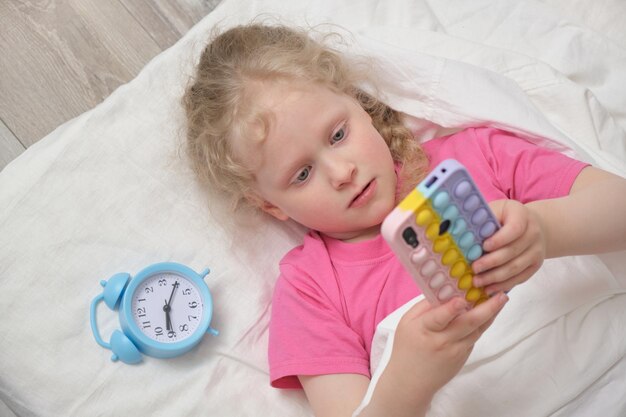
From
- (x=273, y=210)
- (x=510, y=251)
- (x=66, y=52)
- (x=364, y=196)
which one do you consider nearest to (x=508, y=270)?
(x=510, y=251)

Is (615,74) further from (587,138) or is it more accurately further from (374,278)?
(374,278)

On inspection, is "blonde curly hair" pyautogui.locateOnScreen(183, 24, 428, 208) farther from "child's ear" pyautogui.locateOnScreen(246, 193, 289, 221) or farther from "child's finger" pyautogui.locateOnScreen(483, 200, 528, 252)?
"child's finger" pyautogui.locateOnScreen(483, 200, 528, 252)

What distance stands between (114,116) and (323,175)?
14.6 inches

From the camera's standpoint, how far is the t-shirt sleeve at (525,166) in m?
0.89

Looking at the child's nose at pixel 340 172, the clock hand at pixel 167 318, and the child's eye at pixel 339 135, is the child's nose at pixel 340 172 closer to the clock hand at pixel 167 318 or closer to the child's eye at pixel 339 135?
the child's eye at pixel 339 135

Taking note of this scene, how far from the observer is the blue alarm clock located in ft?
2.98

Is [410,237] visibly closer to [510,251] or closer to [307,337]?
[510,251]

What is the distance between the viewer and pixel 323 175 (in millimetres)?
882

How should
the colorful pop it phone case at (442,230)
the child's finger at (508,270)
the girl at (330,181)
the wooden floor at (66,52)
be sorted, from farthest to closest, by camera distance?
the wooden floor at (66,52)
the girl at (330,181)
the child's finger at (508,270)
the colorful pop it phone case at (442,230)

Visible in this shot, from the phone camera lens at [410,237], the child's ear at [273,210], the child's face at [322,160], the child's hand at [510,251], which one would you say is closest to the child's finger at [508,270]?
the child's hand at [510,251]

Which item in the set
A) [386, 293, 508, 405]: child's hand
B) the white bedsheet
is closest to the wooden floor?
the white bedsheet

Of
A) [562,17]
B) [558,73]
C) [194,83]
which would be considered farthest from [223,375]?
[562,17]

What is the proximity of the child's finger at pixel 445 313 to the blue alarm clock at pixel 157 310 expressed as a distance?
364 mm

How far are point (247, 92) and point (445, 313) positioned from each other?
0.42 meters
